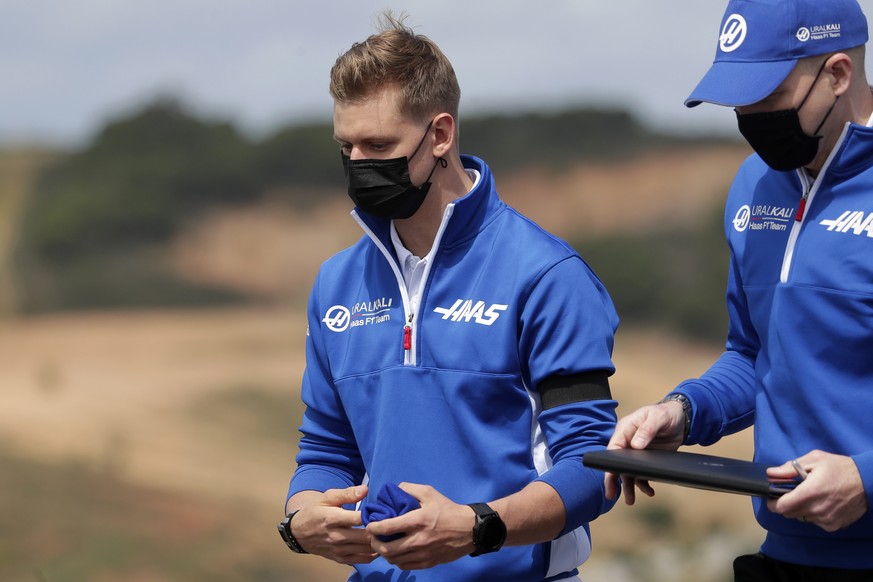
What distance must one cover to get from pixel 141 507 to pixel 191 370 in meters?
7.51

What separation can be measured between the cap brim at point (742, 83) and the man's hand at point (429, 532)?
115 cm

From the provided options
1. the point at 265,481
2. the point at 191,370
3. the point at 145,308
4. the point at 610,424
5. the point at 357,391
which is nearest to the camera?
the point at 610,424

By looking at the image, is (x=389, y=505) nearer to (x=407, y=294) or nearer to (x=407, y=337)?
(x=407, y=337)

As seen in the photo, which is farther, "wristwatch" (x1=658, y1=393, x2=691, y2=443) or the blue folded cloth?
"wristwatch" (x1=658, y1=393, x2=691, y2=443)

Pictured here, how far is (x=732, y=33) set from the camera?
126 inches

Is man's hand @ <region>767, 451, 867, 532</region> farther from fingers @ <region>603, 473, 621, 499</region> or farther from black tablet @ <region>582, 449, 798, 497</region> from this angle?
fingers @ <region>603, 473, 621, 499</region>

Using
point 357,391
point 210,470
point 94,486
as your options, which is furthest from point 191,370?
point 357,391

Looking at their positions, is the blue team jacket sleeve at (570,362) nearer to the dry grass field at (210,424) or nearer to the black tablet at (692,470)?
the black tablet at (692,470)

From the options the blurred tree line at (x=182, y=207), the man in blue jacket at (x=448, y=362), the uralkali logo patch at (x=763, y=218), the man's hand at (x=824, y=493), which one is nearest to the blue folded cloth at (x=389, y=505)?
the man in blue jacket at (x=448, y=362)

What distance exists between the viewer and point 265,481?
16.3m

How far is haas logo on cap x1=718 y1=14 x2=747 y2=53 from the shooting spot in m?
3.15

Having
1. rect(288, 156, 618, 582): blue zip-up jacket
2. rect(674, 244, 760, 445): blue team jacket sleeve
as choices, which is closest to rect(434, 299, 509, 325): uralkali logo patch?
rect(288, 156, 618, 582): blue zip-up jacket

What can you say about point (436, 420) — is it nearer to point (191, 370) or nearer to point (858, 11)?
point (858, 11)

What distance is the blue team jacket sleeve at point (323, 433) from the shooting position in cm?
361
